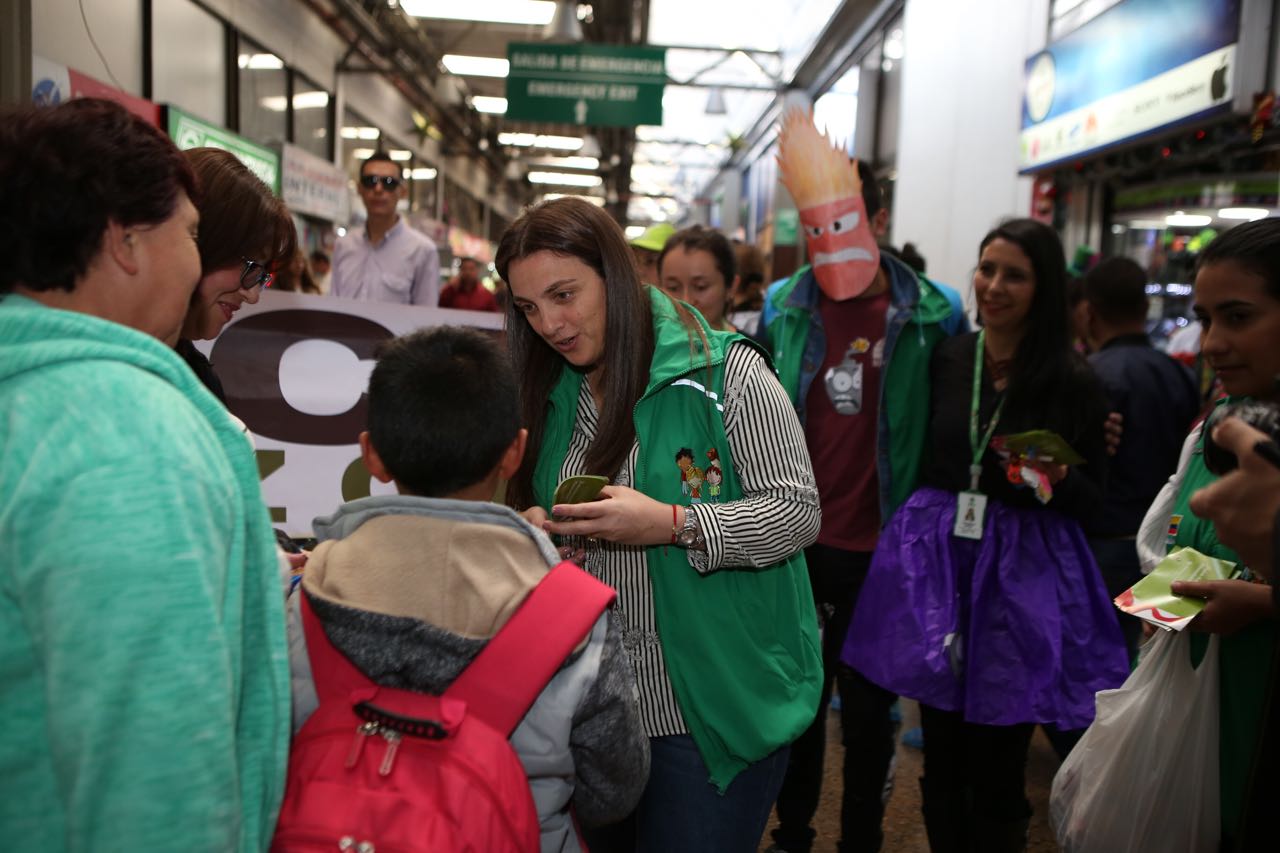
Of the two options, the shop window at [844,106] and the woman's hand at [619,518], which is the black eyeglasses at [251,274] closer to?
the woman's hand at [619,518]

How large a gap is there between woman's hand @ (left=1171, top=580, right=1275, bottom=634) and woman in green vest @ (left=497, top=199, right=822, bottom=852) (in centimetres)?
68

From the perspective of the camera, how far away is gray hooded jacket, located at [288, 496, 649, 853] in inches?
46.0

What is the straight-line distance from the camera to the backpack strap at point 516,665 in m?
1.17

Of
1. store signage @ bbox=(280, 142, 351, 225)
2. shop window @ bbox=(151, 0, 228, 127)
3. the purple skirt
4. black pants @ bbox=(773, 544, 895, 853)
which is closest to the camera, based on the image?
the purple skirt

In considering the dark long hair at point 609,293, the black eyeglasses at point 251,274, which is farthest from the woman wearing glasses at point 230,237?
the dark long hair at point 609,293

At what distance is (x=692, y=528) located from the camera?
160 cm

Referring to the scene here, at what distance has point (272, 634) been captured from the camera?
103 cm

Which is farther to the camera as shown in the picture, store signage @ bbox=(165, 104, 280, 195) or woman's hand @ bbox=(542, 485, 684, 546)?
store signage @ bbox=(165, 104, 280, 195)

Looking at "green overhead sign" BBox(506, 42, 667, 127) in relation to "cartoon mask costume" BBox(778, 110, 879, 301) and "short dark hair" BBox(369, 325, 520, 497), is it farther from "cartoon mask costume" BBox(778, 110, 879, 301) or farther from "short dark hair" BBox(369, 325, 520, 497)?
"short dark hair" BBox(369, 325, 520, 497)

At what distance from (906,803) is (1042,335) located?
1.84 meters

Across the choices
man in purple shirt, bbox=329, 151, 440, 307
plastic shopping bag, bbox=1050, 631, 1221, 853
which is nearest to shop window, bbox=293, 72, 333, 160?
man in purple shirt, bbox=329, 151, 440, 307

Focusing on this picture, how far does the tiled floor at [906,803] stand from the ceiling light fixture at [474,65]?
11415mm

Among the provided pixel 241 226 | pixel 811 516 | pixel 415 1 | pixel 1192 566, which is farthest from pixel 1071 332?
pixel 415 1

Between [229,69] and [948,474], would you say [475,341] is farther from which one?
[229,69]
